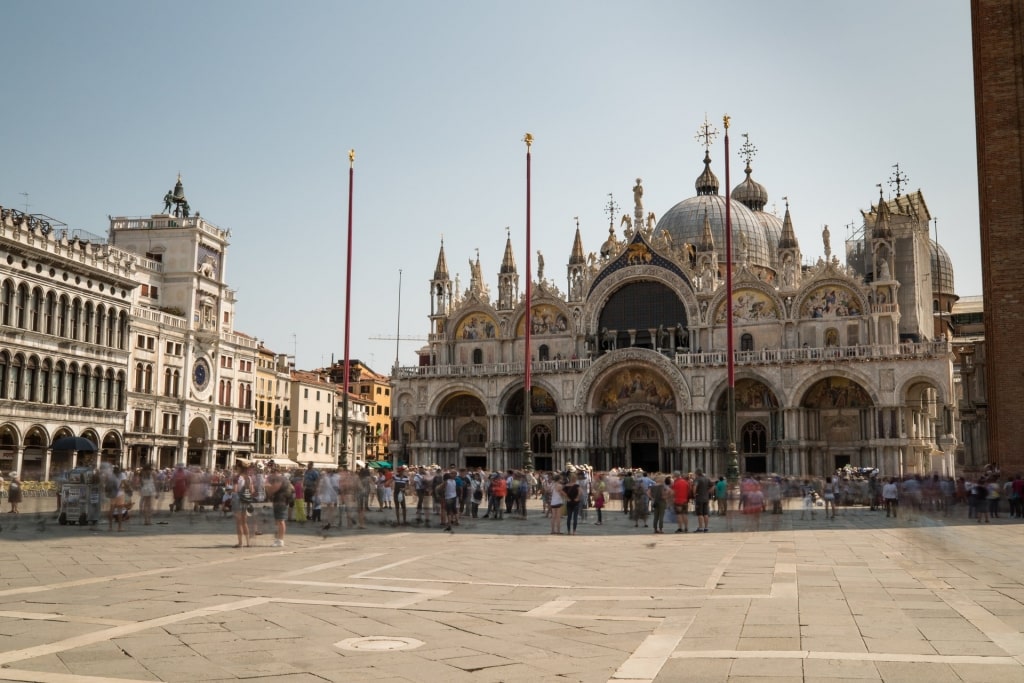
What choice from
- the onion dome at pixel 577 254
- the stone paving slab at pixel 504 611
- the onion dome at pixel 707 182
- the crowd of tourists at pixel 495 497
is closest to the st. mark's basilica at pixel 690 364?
the onion dome at pixel 577 254

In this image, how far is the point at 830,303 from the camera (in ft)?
167

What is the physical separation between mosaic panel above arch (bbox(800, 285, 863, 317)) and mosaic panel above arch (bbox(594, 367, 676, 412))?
8.68 m

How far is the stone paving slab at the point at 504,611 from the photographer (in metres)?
8.05

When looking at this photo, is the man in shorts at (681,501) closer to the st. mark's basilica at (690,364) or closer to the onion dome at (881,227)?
the st. mark's basilica at (690,364)

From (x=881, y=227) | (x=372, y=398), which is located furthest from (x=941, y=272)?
(x=372, y=398)

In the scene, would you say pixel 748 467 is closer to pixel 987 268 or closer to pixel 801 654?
pixel 987 268

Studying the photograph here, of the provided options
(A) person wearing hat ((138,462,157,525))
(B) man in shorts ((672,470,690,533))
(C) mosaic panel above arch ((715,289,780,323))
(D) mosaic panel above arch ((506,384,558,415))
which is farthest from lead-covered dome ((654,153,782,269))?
(A) person wearing hat ((138,462,157,525))

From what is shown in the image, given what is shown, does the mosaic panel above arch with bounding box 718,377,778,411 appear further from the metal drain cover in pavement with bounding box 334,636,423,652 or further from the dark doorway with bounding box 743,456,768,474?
the metal drain cover in pavement with bounding box 334,636,423,652

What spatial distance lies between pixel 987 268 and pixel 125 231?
48101mm

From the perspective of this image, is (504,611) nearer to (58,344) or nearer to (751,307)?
(58,344)

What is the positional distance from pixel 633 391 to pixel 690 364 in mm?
4238

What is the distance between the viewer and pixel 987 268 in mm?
29797

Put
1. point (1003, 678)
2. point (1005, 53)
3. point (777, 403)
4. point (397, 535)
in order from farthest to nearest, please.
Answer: point (777, 403)
point (1005, 53)
point (397, 535)
point (1003, 678)

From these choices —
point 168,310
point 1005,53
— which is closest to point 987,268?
point 1005,53
